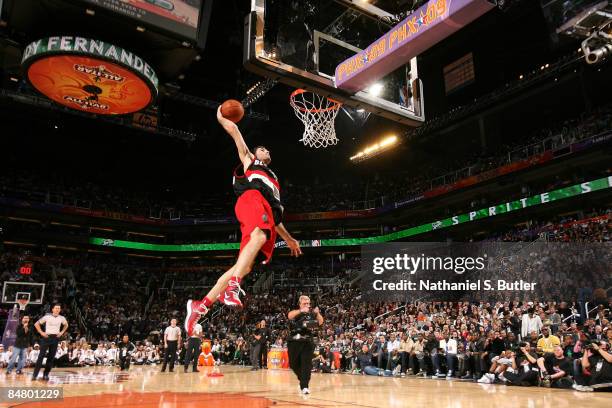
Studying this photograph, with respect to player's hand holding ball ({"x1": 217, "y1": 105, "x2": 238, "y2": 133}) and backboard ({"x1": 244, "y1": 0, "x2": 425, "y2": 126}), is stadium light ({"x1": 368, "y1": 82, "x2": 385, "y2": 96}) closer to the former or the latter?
backboard ({"x1": 244, "y1": 0, "x2": 425, "y2": 126})

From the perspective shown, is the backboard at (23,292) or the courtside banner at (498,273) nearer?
the courtside banner at (498,273)

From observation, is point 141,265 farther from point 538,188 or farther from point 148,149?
point 538,188

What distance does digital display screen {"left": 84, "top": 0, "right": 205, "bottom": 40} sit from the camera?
30.2 feet

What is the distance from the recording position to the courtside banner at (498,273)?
13648 millimetres

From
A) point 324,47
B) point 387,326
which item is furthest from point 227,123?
point 387,326

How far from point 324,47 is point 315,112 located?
3.71 metres

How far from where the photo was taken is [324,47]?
21.5 feet

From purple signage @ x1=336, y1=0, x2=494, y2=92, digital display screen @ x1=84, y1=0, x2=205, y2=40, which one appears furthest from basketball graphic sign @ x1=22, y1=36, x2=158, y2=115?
purple signage @ x1=336, y1=0, x2=494, y2=92

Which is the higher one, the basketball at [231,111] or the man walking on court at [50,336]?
the basketball at [231,111]

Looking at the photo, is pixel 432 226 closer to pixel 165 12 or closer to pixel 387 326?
pixel 387 326

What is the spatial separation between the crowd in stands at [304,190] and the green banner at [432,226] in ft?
6.45

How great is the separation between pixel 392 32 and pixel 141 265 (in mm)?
29021

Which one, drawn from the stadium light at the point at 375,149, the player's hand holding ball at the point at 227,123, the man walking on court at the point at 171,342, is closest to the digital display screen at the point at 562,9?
the player's hand holding ball at the point at 227,123

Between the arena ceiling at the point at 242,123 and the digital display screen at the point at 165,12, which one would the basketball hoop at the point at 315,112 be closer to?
the digital display screen at the point at 165,12
